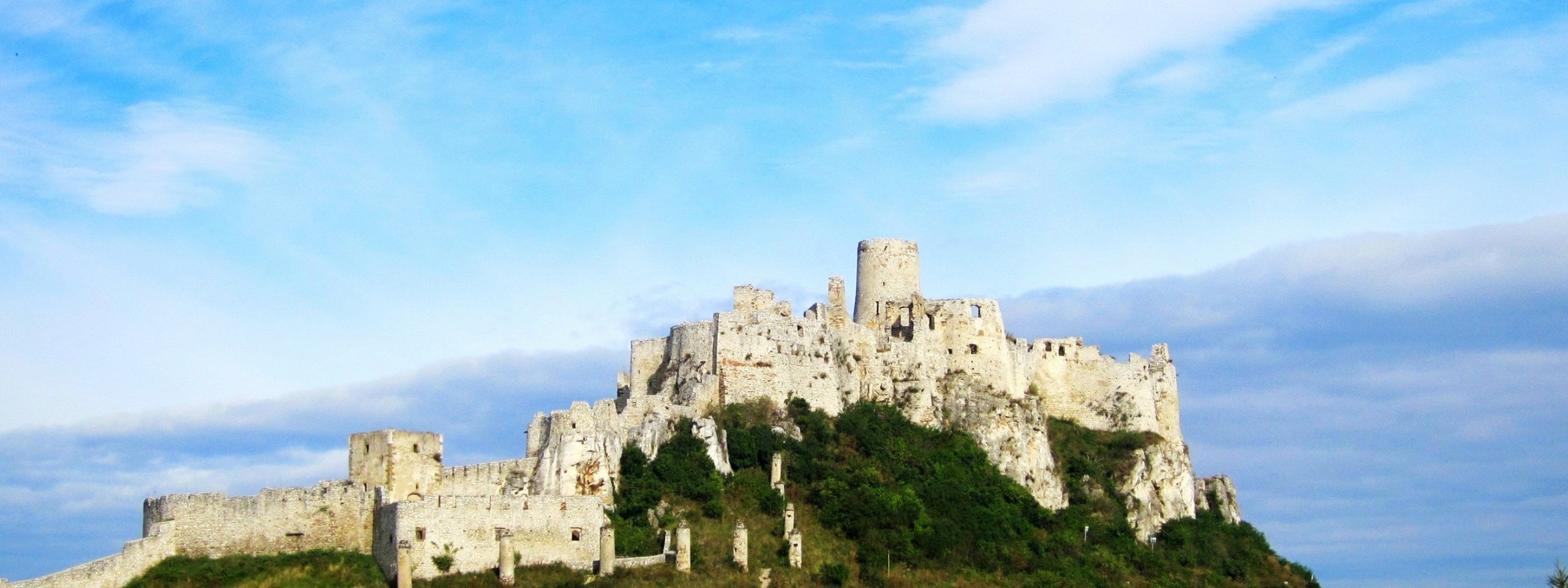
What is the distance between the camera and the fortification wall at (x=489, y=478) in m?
68.1

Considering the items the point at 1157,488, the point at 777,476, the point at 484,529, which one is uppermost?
the point at 1157,488

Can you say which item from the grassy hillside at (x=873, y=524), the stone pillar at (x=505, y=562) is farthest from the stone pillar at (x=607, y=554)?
the stone pillar at (x=505, y=562)

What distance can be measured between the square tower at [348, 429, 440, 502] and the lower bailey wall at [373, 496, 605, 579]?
2.05m

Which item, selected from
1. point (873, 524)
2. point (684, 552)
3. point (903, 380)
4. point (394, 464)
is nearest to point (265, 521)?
point (394, 464)

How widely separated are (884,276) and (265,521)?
33571 millimetres

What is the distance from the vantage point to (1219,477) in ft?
311

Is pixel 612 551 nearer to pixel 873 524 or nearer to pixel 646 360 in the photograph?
pixel 873 524

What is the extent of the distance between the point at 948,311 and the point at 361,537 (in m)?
31.6

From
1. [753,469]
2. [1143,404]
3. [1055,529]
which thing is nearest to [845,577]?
[753,469]

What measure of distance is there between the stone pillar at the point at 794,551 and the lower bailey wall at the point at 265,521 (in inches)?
578

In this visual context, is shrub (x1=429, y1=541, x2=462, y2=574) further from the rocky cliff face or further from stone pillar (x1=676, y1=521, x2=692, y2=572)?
the rocky cliff face

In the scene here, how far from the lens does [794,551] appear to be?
229 ft

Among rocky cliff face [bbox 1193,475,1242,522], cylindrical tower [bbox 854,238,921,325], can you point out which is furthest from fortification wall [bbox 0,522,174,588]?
rocky cliff face [bbox 1193,475,1242,522]

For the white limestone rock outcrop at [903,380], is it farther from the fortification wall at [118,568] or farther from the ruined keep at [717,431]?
the fortification wall at [118,568]
